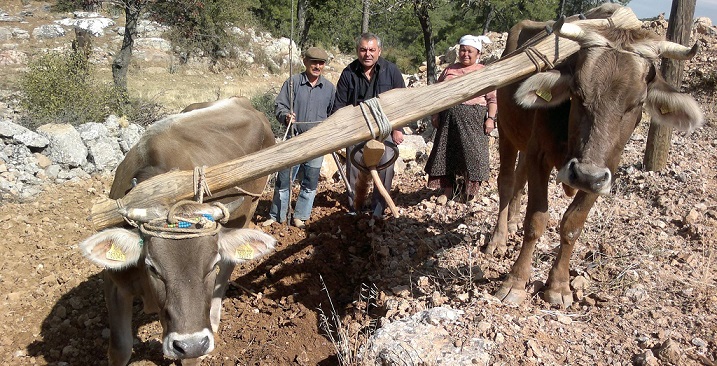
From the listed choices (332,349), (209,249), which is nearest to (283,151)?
(209,249)

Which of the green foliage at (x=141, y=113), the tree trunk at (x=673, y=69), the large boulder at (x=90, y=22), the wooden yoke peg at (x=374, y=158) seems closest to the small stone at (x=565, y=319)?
the wooden yoke peg at (x=374, y=158)

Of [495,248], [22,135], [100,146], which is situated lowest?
[100,146]

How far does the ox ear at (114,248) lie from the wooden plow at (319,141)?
80 millimetres

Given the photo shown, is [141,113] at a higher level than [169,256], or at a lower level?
lower

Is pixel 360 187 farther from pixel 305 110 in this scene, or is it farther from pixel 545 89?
pixel 545 89

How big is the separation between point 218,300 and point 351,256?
1.74 metres

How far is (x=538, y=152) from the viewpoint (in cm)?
411

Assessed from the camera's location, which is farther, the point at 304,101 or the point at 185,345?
the point at 304,101

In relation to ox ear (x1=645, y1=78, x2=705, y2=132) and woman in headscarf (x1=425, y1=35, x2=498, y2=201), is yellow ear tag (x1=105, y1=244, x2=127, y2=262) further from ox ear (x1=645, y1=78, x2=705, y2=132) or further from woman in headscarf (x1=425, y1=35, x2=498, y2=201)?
woman in headscarf (x1=425, y1=35, x2=498, y2=201)

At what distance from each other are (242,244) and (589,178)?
2.18 metres

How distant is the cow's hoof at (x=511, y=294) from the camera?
3.96 meters

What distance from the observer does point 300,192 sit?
6621mm

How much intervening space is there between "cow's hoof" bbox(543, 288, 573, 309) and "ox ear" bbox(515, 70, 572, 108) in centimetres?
143

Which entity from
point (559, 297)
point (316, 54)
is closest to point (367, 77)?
point (316, 54)
